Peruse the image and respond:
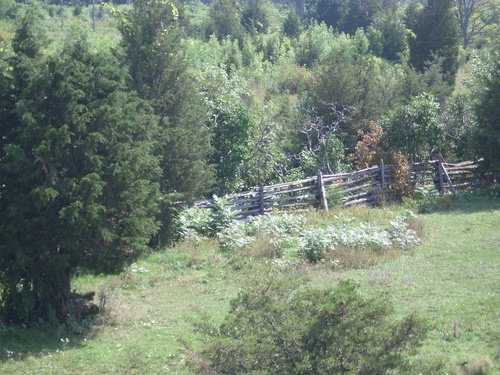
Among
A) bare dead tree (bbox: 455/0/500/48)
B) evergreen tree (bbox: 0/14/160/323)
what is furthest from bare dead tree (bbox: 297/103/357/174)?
bare dead tree (bbox: 455/0/500/48)

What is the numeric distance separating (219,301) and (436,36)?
32514 mm

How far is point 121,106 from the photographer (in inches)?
444

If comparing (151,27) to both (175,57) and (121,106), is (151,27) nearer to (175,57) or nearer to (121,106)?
(175,57)

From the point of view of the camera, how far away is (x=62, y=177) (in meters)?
10.6

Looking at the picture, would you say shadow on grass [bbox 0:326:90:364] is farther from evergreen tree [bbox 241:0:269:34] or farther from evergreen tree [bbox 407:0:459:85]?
evergreen tree [bbox 241:0:269:34]

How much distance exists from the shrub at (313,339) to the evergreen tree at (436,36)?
35.3 meters

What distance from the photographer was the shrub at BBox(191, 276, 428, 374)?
6.52 m

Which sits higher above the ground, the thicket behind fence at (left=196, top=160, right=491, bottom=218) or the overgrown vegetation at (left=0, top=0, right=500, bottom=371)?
the overgrown vegetation at (left=0, top=0, right=500, bottom=371)

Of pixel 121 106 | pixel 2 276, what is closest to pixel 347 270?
pixel 121 106

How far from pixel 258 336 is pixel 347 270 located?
780 centimetres

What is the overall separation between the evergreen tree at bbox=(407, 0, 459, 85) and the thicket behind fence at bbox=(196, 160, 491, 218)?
1761 cm

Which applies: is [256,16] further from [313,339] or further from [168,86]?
[313,339]

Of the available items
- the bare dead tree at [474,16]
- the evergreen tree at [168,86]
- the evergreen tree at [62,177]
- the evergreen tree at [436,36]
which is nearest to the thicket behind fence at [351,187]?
the evergreen tree at [168,86]

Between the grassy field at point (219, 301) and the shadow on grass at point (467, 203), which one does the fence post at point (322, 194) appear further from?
the grassy field at point (219, 301)
